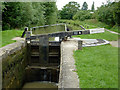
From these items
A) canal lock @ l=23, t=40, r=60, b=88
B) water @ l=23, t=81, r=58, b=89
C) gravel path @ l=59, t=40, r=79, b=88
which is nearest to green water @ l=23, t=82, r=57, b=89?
water @ l=23, t=81, r=58, b=89

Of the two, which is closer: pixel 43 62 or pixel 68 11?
pixel 43 62

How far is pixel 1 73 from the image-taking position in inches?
255

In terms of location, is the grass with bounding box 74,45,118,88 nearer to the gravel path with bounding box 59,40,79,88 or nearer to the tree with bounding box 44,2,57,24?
the gravel path with bounding box 59,40,79,88

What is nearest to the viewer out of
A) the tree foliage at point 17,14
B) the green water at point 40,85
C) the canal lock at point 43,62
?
the green water at point 40,85

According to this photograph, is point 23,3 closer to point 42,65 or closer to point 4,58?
point 42,65

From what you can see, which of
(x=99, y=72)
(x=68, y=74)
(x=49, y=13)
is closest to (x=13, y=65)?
(x=68, y=74)

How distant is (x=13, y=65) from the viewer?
804cm

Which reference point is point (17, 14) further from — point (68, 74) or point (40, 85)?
point (68, 74)

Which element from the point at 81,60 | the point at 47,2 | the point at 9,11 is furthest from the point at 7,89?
the point at 47,2

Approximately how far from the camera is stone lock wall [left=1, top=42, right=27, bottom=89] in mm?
6988

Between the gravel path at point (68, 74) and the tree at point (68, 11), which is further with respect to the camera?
the tree at point (68, 11)

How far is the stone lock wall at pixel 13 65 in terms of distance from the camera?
22.9ft

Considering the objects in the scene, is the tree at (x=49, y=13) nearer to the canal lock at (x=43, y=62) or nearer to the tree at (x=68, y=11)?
the canal lock at (x=43, y=62)

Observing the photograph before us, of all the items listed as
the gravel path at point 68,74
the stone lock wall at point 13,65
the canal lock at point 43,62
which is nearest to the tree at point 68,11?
the canal lock at point 43,62
